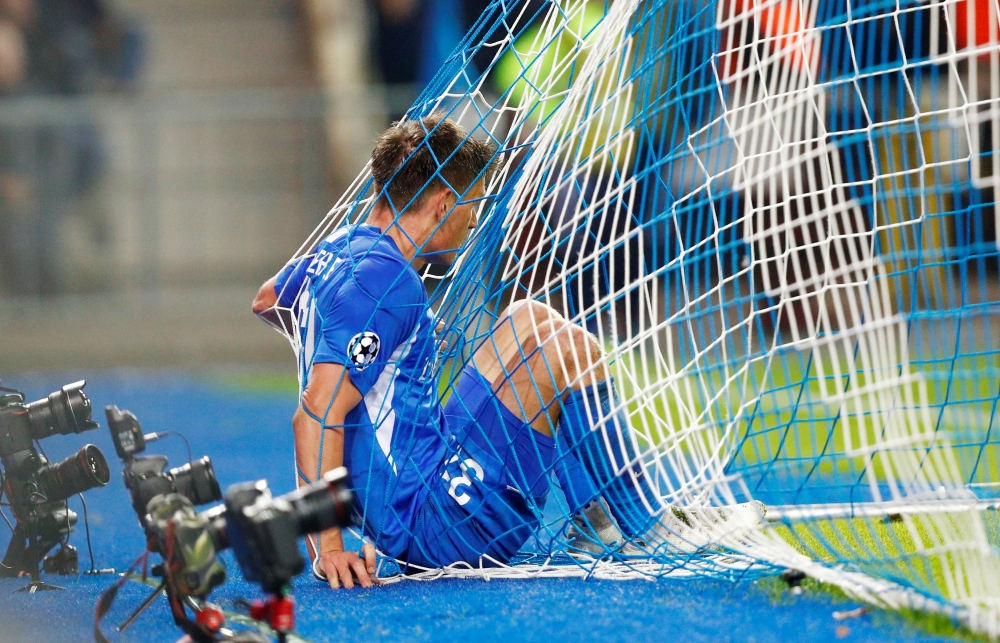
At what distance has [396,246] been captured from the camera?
121 inches

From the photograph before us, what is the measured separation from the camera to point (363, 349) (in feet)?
9.54

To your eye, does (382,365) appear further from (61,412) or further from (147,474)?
(61,412)

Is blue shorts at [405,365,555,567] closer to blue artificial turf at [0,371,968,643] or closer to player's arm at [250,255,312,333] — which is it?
blue artificial turf at [0,371,968,643]

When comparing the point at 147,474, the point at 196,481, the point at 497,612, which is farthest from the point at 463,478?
the point at 147,474

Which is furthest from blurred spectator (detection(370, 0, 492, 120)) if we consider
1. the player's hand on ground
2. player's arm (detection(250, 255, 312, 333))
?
the player's hand on ground

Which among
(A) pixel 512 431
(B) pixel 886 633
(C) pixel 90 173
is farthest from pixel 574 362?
(C) pixel 90 173

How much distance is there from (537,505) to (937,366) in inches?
139

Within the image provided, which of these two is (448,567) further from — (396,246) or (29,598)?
(29,598)

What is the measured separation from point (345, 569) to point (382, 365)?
54 cm

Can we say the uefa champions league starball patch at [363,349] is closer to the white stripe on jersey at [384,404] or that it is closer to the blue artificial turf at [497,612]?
the white stripe on jersey at [384,404]

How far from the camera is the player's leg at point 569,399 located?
9.82 ft

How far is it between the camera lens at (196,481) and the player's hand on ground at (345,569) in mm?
434

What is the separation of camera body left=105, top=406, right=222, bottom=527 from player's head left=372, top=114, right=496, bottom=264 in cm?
87

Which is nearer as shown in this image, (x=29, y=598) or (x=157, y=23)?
(x=29, y=598)
